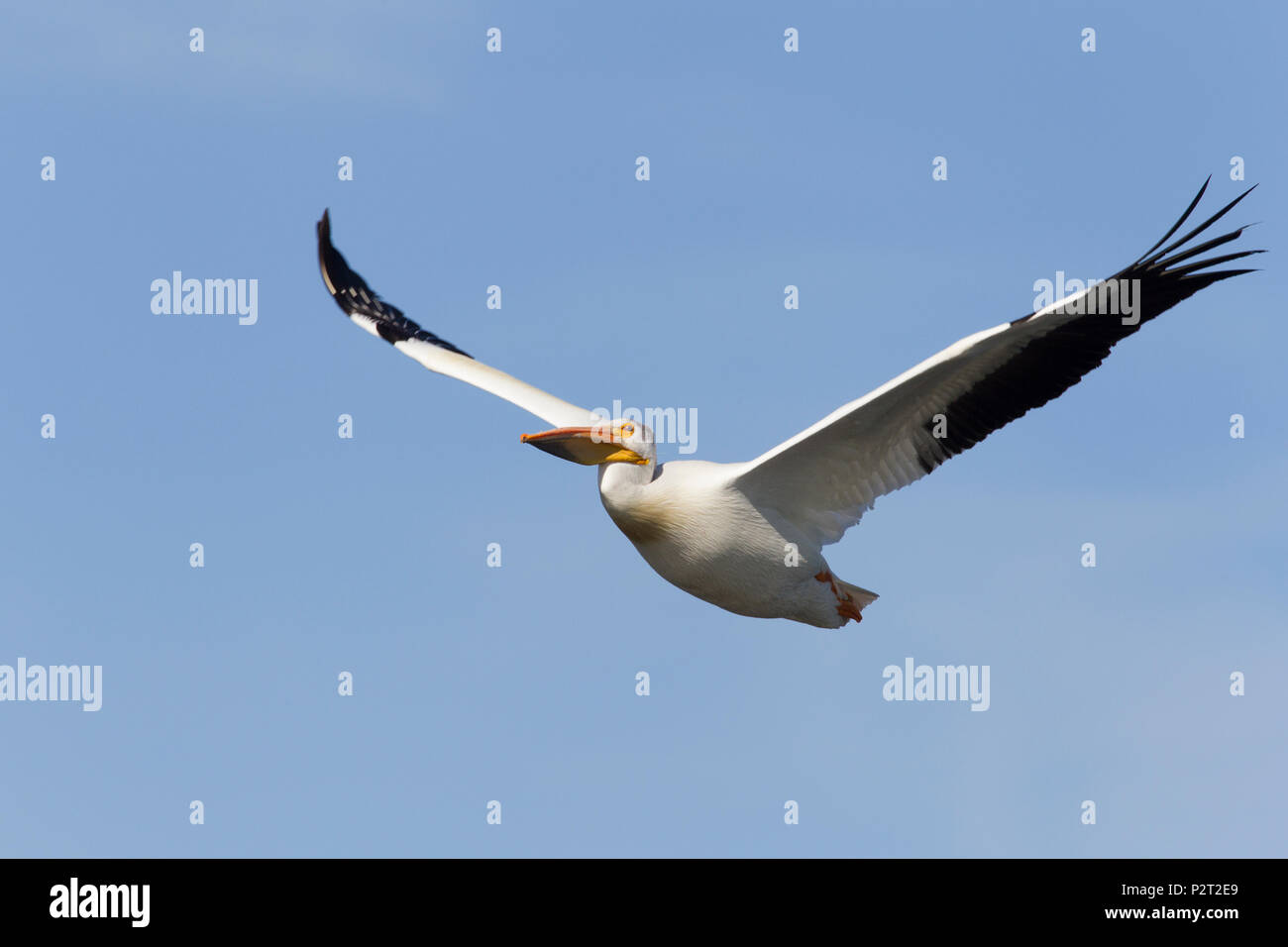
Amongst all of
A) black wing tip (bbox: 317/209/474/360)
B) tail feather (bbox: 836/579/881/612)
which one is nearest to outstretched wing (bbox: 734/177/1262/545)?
tail feather (bbox: 836/579/881/612)

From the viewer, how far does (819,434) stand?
10.1m

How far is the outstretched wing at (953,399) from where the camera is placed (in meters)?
9.77

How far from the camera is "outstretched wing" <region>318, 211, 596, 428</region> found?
12219mm

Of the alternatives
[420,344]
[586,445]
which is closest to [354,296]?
[420,344]

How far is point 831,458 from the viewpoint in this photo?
10.5m

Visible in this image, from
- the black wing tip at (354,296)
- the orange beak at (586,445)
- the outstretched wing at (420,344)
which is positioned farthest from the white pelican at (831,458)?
the black wing tip at (354,296)

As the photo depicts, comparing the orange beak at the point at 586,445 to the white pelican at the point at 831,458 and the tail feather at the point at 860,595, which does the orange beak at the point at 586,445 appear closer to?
the white pelican at the point at 831,458

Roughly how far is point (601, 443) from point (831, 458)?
1.51 meters

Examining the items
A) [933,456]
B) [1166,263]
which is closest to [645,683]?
[933,456]

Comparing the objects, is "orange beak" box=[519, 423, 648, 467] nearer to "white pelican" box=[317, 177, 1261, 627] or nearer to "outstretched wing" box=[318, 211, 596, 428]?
"white pelican" box=[317, 177, 1261, 627]

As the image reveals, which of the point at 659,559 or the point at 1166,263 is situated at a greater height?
the point at 1166,263

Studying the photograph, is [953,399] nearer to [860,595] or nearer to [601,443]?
[860,595]

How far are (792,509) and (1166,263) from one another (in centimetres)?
281

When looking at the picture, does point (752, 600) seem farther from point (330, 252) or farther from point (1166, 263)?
point (330, 252)
